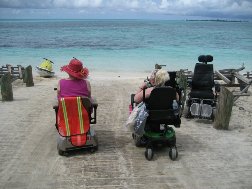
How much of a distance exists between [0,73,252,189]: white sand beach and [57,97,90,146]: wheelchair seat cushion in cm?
36

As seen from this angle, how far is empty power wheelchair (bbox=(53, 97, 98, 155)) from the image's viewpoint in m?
5.61

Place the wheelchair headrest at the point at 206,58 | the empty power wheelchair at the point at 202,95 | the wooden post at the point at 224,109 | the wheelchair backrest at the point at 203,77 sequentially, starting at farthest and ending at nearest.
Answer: the wheelchair headrest at the point at 206,58
the wheelchair backrest at the point at 203,77
the empty power wheelchair at the point at 202,95
the wooden post at the point at 224,109

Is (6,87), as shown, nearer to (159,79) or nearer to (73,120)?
(73,120)

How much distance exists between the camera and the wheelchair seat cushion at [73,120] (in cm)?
559

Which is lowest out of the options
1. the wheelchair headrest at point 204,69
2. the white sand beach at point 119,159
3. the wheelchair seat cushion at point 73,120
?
the white sand beach at point 119,159

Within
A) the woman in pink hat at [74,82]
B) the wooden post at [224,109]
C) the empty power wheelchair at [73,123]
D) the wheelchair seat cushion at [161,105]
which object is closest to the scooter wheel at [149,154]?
the wheelchair seat cushion at [161,105]

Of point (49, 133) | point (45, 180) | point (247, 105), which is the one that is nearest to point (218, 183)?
point (45, 180)

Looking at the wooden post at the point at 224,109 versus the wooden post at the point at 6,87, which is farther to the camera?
the wooden post at the point at 6,87

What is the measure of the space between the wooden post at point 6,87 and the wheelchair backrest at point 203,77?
5505mm

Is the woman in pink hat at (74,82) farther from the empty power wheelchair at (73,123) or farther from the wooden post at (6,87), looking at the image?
the wooden post at (6,87)

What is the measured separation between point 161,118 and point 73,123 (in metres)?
1.56

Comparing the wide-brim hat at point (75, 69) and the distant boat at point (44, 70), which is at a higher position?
the wide-brim hat at point (75, 69)

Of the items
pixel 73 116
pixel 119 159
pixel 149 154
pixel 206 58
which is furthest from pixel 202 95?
pixel 73 116

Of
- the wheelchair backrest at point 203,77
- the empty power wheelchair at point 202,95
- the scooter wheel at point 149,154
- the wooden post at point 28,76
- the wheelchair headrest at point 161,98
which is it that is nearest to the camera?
the wheelchair headrest at point 161,98
